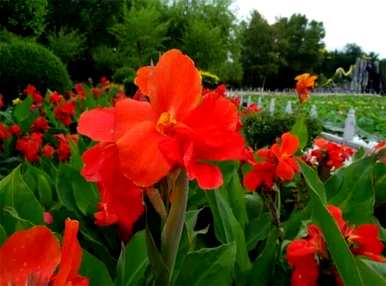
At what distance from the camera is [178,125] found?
0.58 meters

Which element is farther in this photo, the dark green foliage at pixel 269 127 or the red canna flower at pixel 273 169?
the dark green foliage at pixel 269 127

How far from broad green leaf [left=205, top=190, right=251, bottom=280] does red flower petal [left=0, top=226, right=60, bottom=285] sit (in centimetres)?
49

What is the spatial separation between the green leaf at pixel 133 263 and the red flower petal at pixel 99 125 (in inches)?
11.4

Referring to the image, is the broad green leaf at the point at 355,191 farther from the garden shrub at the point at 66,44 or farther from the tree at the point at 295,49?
the tree at the point at 295,49

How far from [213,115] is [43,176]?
0.97 meters

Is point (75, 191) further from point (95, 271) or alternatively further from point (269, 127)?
point (269, 127)

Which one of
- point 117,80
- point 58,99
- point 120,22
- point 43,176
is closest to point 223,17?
point 120,22

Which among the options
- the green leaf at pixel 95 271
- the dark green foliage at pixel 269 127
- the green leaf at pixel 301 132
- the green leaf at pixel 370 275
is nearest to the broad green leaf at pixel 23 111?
the green leaf at pixel 301 132

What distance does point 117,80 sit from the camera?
2091 cm

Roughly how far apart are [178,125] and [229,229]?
47 cm

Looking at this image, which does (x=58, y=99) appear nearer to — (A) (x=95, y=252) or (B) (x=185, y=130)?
(A) (x=95, y=252)

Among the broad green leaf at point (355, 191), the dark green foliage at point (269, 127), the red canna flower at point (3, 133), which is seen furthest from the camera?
the dark green foliage at point (269, 127)

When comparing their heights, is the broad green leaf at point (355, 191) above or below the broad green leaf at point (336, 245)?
below

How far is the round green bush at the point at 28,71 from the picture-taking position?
31.2 feet
